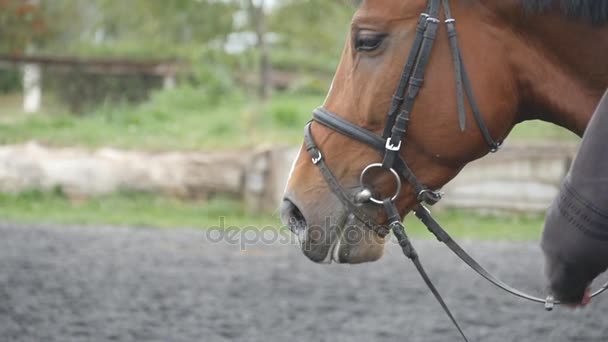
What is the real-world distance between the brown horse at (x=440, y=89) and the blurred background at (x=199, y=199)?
20.9 inches

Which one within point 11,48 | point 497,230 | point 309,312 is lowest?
point 497,230

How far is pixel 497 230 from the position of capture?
9922 millimetres

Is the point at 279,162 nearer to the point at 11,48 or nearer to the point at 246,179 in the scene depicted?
the point at 246,179

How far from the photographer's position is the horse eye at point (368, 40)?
2.35 metres

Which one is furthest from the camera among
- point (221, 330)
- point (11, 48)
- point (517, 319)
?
point (11, 48)

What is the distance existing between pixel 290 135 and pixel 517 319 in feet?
22.0

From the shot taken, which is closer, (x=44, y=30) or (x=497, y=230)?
(x=497, y=230)

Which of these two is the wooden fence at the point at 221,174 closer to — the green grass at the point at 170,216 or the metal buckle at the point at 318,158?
the green grass at the point at 170,216

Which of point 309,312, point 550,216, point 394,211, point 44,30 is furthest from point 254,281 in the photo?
point 44,30

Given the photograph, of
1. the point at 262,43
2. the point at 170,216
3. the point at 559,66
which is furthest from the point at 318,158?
the point at 262,43

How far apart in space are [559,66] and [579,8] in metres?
0.20

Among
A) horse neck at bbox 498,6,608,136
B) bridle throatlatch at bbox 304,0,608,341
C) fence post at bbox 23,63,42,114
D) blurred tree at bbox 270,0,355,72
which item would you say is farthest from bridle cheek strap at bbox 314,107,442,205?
fence post at bbox 23,63,42,114

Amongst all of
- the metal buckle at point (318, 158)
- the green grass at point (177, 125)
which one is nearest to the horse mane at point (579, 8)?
the metal buckle at point (318, 158)

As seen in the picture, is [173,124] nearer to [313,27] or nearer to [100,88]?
[100,88]
